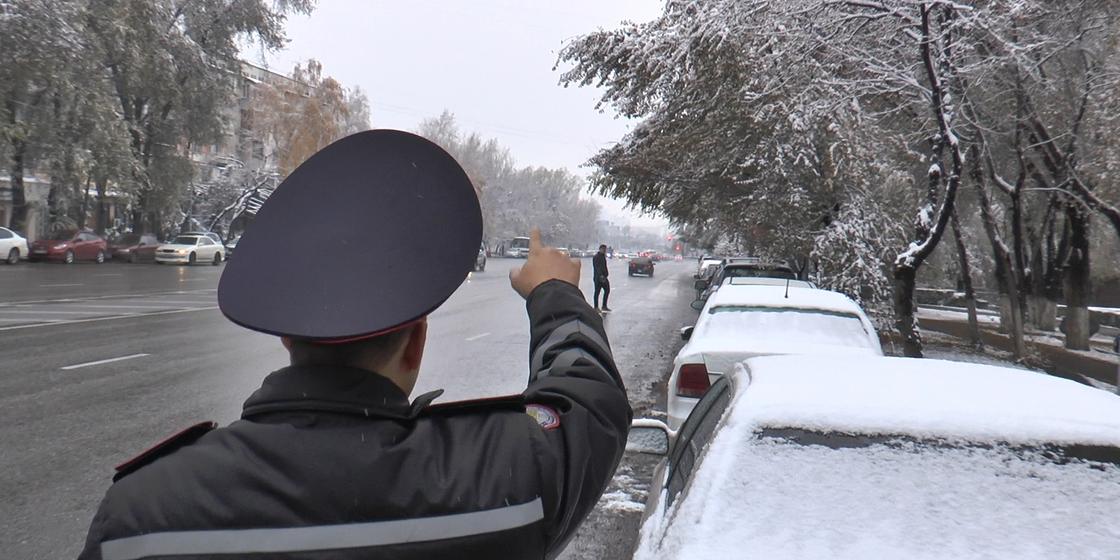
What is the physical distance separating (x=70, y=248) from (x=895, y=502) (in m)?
39.3

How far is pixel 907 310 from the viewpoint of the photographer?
1277 cm

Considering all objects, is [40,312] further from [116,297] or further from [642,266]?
[642,266]

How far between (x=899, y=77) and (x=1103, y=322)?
1575 cm

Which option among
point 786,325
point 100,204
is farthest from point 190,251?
point 786,325

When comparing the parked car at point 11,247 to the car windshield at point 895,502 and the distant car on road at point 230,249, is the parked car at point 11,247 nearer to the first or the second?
the distant car on road at point 230,249

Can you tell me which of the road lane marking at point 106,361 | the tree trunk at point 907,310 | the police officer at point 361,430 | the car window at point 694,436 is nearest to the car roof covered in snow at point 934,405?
the car window at point 694,436

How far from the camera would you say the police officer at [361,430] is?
3.63 ft

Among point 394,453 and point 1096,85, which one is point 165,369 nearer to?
point 394,453

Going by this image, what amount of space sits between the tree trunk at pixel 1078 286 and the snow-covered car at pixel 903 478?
15.1 meters

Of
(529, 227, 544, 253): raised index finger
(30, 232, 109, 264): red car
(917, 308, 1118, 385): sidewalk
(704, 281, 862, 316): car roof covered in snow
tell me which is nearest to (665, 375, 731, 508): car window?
(529, 227, 544, 253): raised index finger

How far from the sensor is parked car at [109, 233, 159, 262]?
40.0 metres

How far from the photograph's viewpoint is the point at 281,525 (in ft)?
3.63

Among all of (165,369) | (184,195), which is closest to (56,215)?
(184,195)

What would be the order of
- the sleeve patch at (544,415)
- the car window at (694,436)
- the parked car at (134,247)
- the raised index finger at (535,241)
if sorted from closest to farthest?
the sleeve patch at (544,415) < the raised index finger at (535,241) < the car window at (694,436) < the parked car at (134,247)
